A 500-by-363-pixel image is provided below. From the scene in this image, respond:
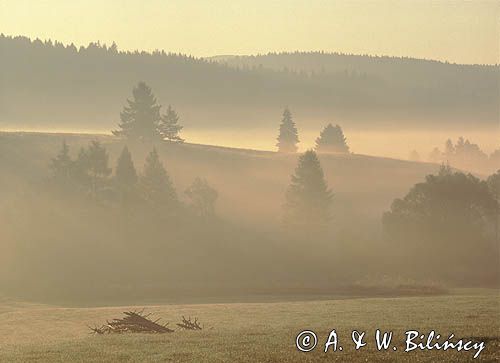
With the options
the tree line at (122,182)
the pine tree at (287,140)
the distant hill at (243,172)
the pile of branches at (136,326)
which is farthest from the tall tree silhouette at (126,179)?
the pine tree at (287,140)

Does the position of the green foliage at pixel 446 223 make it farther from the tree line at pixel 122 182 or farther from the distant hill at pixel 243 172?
the distant hill at pixel 243 172

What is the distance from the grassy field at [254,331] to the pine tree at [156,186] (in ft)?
157

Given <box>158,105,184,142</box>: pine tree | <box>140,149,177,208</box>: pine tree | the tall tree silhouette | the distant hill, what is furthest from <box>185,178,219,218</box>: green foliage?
<box>158,105,184,142</box>: pine tree

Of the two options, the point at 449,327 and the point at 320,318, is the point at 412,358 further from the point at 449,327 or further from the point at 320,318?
the point at 320,318

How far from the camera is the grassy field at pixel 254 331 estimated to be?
3319cm

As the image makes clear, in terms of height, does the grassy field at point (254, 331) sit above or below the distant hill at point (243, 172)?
below

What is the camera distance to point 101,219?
10788 centimetres

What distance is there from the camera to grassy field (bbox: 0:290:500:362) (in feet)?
109

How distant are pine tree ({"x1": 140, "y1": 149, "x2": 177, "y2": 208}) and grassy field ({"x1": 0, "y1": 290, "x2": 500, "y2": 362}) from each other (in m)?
47.8

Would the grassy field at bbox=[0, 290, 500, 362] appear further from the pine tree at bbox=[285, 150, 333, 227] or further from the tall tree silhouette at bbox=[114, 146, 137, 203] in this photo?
the pine tree at bbox=[285, 150, 333, 227]

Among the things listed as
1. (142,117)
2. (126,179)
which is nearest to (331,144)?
(142,117)

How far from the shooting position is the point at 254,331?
4144 cm

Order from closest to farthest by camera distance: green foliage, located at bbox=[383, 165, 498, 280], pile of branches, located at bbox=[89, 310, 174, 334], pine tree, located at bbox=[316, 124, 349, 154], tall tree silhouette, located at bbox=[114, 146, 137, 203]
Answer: pile of branches, located at bbox=[89, 310, 174, 334], green foliage, located at bbox=[383, 165, 498, 280], tall tree silhouette, located at bbox=[114, 146, 137, 203], pine tree, located at bbox=[316, 124, 349, 154]

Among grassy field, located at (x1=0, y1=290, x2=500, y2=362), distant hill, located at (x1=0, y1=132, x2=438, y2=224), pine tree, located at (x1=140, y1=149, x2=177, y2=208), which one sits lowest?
grassy field, located at (x1=0, y1=290, x2=500, y2=362)
